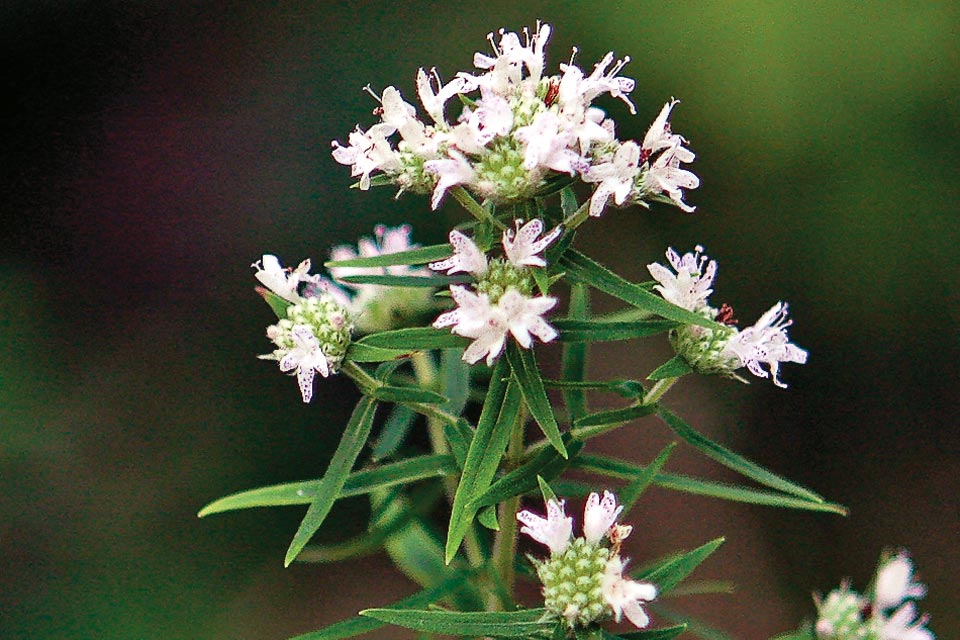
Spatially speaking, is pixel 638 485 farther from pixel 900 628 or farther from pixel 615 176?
pixel 900 628

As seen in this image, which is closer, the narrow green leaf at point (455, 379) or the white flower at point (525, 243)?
the white flower at point (525, 243)

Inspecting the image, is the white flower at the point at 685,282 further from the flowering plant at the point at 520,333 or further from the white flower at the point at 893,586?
the white flower at the point at 893,586

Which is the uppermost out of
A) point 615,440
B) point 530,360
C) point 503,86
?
point 503,86

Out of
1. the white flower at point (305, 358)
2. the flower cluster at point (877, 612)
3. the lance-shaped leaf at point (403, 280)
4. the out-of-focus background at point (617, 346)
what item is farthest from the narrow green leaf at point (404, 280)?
the out-of-focus background at point (617, 346)

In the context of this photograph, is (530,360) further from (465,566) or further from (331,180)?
(331,180)

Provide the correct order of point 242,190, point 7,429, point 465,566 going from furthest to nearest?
1. point 242,190
2. point 7,429
3. point 465,566

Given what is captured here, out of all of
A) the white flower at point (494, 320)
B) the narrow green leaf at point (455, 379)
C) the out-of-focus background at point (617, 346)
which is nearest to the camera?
the white flower at point (494, 320)

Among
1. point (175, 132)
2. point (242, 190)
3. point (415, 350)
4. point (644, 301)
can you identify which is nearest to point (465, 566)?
point (415, 350)

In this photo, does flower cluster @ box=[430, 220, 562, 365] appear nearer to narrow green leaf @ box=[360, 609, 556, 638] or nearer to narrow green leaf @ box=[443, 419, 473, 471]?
narrow green leaf @ box=[443, 419, 473, 471]
